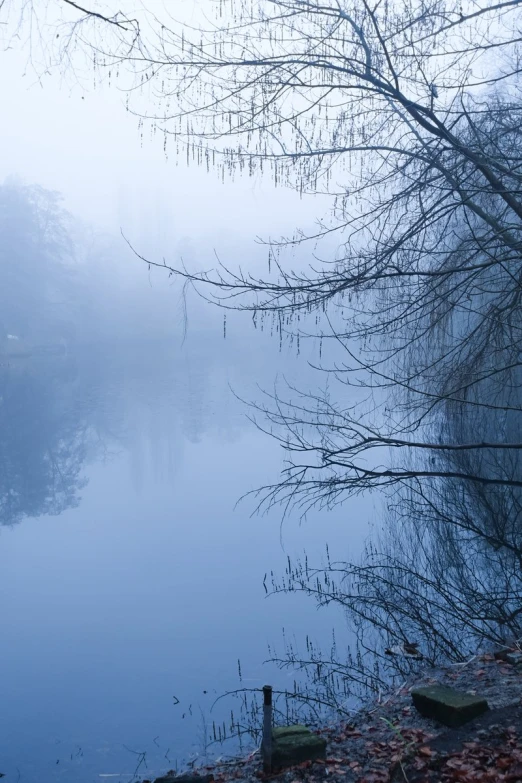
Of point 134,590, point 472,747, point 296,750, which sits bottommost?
point 134,590

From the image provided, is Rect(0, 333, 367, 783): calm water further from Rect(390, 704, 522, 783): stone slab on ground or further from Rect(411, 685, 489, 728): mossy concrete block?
Rect(390, 704, 522, 783): stone slab on ground

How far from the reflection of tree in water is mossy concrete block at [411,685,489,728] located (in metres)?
8.76

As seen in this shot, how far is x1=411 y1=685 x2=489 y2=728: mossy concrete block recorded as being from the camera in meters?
3.57

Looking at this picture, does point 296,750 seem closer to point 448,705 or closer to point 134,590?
point 448,705

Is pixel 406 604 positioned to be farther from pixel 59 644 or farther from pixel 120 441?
pixel 120 441

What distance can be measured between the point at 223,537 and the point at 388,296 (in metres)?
5.68

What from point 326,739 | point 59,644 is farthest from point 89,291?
point 326,739

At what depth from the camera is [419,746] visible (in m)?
3.36

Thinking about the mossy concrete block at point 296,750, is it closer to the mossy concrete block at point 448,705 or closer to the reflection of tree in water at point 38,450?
the mossy concrete block at point 448,705

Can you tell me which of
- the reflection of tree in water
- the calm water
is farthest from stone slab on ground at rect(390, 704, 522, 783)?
the reflection of tree in water

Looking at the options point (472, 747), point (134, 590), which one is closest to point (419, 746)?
point (472, 747)

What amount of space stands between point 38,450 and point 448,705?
1506 centimetres

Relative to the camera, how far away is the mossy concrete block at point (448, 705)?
3.57 metres

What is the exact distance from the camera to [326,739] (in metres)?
4.00
